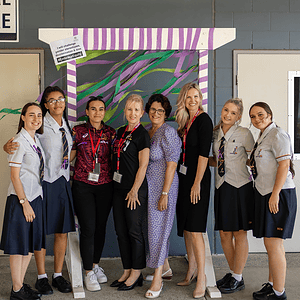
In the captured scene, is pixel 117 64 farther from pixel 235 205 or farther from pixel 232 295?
pixel 232 295

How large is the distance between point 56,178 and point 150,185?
0.82m

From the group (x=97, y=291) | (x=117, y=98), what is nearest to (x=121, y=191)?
(x=97, y=291)

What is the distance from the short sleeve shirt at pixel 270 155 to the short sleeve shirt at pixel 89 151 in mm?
1285

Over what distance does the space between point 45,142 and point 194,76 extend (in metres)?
1.79

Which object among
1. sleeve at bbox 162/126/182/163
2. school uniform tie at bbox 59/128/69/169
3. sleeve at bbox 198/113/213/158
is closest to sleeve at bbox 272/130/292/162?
sleeve at bbox 198/113/213/158

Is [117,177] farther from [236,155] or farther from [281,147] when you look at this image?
[281,147]

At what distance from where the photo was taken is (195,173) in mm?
2797

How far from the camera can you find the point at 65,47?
10.7 feet

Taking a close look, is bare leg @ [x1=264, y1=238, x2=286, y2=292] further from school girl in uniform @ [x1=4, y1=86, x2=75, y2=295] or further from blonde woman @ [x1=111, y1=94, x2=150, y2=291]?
school girl in uniform @ [x1=4, y1=86, x2=75, y2=295]

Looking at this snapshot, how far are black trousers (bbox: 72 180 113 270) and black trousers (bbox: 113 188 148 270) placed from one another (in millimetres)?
112

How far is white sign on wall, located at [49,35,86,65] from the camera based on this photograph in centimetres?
326

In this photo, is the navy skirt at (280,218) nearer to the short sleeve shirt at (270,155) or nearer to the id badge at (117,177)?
the short sleeve shirt at (270,155)

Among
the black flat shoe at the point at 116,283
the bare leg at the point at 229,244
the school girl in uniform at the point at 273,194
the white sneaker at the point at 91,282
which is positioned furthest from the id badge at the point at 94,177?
the school girl in uniform at the point at 273,194

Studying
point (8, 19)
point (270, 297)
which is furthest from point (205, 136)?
point (8, 19)
